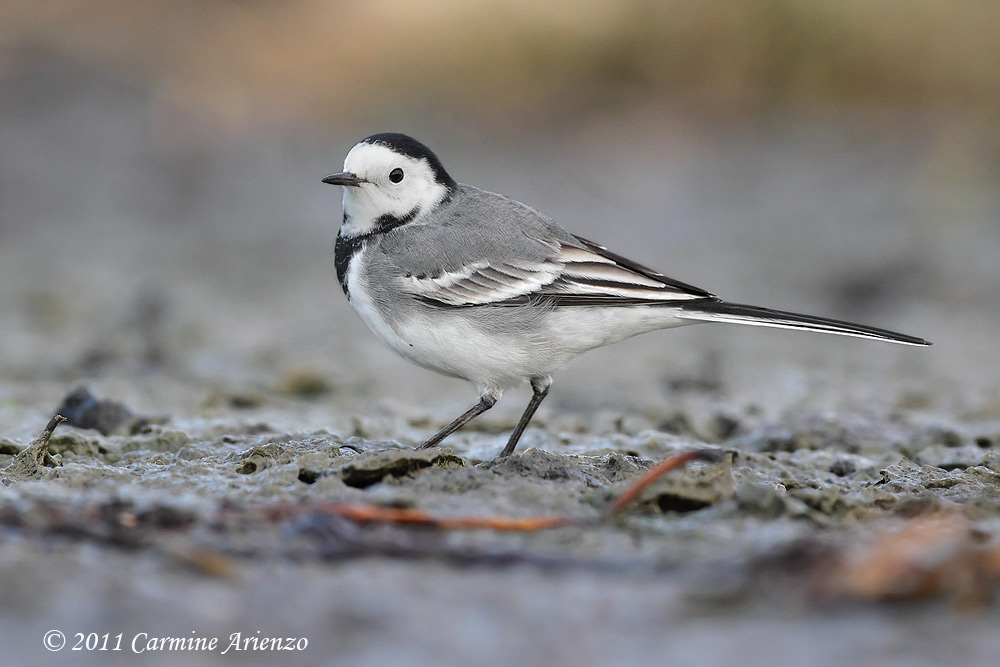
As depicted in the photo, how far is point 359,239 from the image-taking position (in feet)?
19.8

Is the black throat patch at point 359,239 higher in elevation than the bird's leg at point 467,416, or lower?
higher

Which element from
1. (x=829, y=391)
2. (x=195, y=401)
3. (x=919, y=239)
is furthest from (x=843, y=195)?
(x=195, y=401)

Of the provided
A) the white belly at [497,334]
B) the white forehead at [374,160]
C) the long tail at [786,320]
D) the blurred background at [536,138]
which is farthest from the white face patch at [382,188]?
the blurred background at [536,138]

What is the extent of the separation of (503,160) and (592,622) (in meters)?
13.2

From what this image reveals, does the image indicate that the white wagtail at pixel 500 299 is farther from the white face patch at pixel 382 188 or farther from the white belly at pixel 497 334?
the white face patch at pixel 382 188

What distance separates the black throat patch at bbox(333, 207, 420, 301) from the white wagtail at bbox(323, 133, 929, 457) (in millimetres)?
19

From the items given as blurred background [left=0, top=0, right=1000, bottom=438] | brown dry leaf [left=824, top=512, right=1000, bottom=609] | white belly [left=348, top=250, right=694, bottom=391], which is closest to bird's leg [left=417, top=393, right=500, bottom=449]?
white belly [left=348, top=250, right=694, bottom=391]

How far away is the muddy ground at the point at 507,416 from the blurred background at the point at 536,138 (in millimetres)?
76

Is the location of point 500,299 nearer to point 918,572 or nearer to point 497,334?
point 497,334

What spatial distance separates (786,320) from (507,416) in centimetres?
292

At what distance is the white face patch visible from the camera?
6.05 metres

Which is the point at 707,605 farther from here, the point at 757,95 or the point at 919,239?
the point at 757,95

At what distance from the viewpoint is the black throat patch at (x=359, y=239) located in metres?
5.97

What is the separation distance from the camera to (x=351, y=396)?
8.16 m
